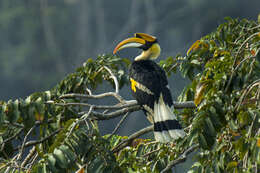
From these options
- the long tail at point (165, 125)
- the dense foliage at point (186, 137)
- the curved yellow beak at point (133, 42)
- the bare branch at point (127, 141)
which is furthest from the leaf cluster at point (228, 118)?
the curved yellow beak at point (133, 42)

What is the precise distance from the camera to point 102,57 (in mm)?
2900

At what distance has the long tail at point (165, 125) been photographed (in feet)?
7.65

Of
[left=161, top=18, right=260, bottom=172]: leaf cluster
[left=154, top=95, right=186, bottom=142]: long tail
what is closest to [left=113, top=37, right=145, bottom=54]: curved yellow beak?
[left=154, top=95, right=186, bottom=142]: long tail

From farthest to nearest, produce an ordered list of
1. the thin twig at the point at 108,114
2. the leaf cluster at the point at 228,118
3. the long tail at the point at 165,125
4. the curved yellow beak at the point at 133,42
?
the curved yellow beak at the point at 133,42, the long tail at the point at 165,125, the thin twig at the point at 108,114, the leaf cluster at the point at 228,118

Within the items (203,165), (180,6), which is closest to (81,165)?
(203,165)

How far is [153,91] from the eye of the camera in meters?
2.70

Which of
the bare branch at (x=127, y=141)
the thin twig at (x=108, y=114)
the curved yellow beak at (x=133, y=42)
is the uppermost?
the curved yellow beak at (x=133, y=42)

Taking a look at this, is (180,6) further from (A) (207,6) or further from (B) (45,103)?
(B) (45,103)

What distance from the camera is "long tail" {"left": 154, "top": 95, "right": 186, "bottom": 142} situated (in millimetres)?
2332

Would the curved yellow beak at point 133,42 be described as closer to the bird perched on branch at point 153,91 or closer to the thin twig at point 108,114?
the bird perched on branch at point 153,91

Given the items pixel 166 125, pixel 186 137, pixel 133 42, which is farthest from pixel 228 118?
pixel 133 42

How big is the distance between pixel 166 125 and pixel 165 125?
12 mm

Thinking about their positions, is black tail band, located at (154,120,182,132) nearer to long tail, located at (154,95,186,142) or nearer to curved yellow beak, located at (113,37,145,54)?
long tail, located at (154,95,186,142)

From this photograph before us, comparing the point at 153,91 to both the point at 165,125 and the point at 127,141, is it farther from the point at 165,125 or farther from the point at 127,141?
the point at 127,141
